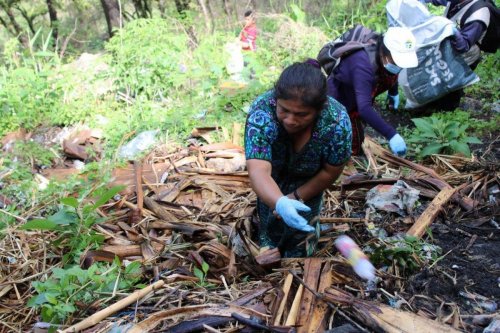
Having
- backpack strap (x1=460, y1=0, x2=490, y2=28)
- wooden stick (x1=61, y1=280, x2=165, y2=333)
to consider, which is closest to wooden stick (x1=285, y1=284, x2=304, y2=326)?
wooden stick (x1=61, y1=280, x2=165, y2=333)

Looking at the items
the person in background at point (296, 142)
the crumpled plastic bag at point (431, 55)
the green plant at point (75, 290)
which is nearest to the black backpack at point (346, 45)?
the person in background at point (296, 142)

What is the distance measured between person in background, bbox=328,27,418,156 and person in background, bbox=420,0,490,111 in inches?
60.9

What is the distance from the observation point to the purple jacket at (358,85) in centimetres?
346

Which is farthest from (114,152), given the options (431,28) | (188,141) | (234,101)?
(431,28)

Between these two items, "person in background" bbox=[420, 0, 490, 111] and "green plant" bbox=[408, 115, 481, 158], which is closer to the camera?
"green plant" bbox=[408, 115, 481, 158]

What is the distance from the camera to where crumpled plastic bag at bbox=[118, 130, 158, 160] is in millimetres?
4980

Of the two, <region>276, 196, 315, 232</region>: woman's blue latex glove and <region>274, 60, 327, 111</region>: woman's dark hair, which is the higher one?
<region>274, 60, 327, 111</region>: woman's dark hair

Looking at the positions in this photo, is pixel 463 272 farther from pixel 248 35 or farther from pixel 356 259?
pixel 248 35

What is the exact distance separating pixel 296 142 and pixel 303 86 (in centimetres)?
43

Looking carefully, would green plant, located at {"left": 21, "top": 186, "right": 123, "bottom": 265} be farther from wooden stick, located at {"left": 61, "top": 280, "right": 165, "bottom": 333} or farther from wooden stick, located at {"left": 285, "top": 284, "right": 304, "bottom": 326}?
wooden stick, located at {"left": 285, "top": 284, "right": 304, "bottom": 326}

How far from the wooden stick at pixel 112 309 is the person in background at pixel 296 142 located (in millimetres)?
736

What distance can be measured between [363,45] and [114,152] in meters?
3.02

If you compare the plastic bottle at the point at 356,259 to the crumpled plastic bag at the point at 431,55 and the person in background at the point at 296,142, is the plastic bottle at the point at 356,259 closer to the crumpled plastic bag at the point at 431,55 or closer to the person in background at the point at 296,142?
the person in background at the point at 296,142

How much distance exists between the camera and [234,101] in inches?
228
